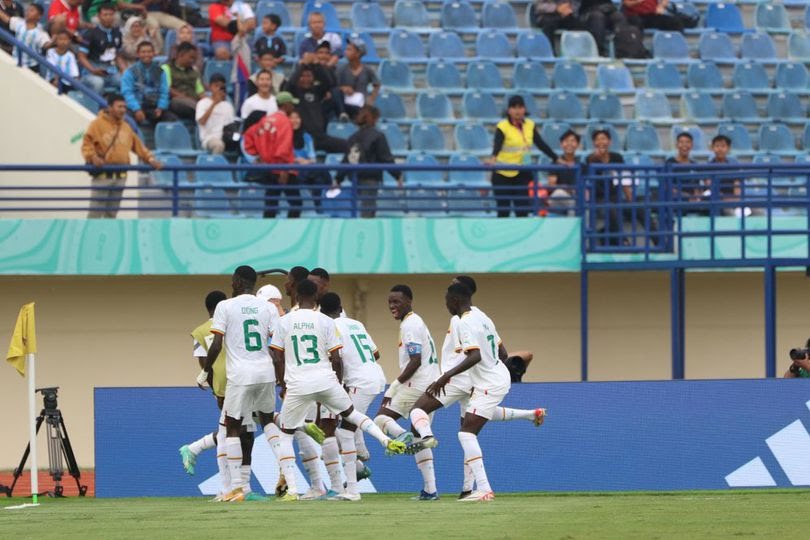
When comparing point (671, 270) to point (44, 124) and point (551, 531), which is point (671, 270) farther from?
point (551, 531)

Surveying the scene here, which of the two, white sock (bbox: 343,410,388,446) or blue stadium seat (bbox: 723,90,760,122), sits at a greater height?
blue stadium seat (bbox: 723,90,760,122)

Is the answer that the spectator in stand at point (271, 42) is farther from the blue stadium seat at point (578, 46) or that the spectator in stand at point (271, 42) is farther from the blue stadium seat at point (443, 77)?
the blue stadium seat at point (578, 46)

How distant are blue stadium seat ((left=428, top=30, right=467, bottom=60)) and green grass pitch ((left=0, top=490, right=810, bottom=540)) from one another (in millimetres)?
11560

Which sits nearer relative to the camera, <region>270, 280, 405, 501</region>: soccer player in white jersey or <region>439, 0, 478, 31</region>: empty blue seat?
<region>270, 280, 405, 501</region>: soccer player in white jersey

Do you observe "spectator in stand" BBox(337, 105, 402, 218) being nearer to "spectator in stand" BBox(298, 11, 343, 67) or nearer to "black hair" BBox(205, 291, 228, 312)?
"spectator in stand" BBox(298, 11, 343, 67)

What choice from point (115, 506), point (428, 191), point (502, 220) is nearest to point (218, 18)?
point (428, 191)

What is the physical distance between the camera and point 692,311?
2330 cm

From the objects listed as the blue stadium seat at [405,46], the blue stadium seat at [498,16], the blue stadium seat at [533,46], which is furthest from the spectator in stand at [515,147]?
the blue stadium seat at [498,16]

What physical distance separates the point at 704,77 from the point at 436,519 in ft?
49.7

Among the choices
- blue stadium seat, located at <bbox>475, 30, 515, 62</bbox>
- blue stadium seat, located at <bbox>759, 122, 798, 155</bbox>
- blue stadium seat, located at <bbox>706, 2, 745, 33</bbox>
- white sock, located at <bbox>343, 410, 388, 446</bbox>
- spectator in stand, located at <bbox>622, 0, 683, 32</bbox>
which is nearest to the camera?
white sock, located at <bbox>343, 410, 388, 446</bbox>

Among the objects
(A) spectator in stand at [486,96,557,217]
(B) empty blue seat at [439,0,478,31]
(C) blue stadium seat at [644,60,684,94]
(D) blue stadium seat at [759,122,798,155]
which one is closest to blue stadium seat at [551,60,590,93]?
(C) blue stadium seat at [644,60,684,94]

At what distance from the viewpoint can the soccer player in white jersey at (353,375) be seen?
1529cm

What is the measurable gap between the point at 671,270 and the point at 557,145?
12.7 feet

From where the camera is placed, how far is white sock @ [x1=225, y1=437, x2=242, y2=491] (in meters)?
15.3
